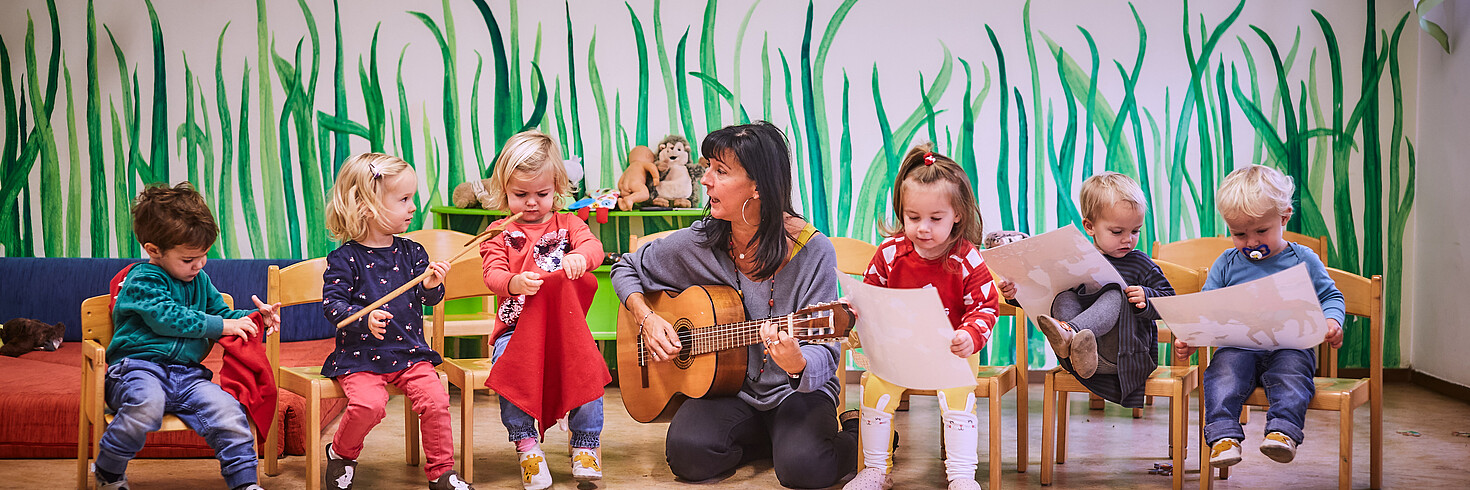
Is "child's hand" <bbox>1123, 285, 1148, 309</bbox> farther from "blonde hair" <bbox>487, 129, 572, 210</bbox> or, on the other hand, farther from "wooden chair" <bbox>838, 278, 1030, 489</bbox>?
"blonde hair" <bbox>487, 129, 572, 210</bbox>

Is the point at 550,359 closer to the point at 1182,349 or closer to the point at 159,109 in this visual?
the point at 1182,349

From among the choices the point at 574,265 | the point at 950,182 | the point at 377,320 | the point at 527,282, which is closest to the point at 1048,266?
the point at 950,182

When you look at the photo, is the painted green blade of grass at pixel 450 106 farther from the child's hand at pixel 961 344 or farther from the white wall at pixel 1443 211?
the white wall at pixel 1443 211

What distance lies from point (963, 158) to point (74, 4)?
4.15 meters

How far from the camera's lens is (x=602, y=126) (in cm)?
462

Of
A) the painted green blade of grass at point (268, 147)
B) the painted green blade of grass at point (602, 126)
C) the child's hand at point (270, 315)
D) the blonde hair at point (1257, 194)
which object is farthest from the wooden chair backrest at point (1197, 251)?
the painted green blade of grass at point (268, 147)

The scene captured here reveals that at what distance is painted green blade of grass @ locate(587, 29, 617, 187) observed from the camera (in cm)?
461

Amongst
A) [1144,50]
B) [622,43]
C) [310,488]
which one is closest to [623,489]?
[310,488]

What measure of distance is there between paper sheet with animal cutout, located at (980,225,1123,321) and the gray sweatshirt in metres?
0.45

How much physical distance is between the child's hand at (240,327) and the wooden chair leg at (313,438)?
21 centimetres

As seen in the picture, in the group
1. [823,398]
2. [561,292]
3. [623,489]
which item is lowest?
[623,489]

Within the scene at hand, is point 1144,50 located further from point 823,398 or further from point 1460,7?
point 823,398

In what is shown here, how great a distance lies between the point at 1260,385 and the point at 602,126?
3.00 m

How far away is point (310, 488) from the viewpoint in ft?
8.18
